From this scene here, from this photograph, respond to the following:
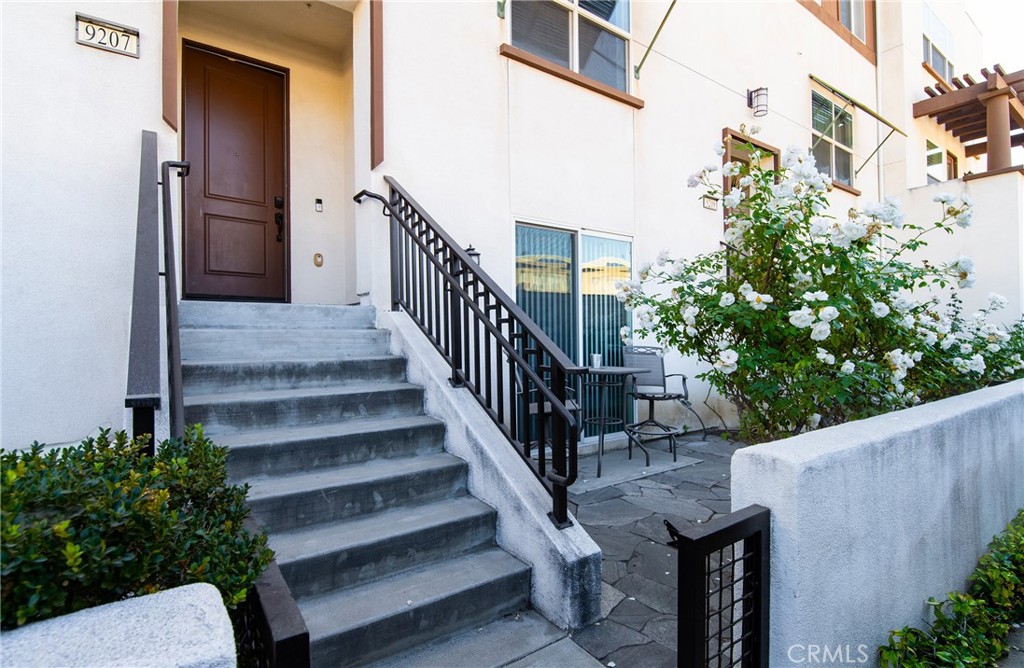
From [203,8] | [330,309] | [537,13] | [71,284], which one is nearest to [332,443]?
[330,309]

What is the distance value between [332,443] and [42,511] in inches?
65.5

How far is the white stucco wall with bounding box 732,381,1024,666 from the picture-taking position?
1729 mm

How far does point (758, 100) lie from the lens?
687 cm

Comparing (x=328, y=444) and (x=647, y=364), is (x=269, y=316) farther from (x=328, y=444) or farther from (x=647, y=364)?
(x=647, y=364)

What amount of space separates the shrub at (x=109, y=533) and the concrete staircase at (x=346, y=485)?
89cm

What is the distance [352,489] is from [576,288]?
3327mm

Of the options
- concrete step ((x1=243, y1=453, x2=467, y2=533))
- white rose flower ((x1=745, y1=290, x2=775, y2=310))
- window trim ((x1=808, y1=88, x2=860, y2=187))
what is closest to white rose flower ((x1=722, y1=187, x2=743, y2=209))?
white rose flower ((x1=745, y1=290, x2=775, y2=310))

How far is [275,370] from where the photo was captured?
3.01 m

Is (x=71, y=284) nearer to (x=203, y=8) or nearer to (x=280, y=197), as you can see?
(x=280, y=197)

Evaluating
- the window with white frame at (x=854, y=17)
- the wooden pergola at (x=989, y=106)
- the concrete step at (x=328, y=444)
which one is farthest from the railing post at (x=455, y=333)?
the wooden pergola at (x=989, y=106)

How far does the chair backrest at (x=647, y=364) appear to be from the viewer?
17.4 ft

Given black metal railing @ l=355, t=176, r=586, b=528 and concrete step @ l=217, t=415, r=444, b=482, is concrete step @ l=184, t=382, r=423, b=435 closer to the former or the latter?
concrete step @ l=217, t=415, r=444, b=482

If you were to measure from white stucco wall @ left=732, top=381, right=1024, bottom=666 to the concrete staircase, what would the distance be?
3.80 ft

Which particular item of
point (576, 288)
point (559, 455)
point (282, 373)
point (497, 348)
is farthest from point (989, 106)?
Result: point (282, 373)
